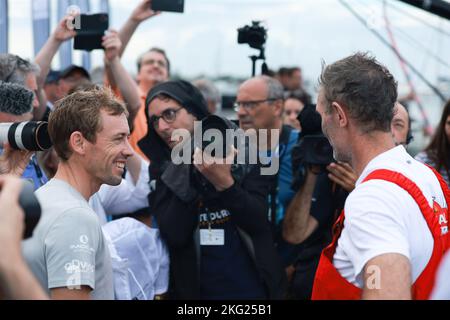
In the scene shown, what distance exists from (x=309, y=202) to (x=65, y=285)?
200 centimetres

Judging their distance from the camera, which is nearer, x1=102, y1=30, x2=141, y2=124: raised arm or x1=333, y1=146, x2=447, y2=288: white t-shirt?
x1=333, y1=146, x2=447, y2=288: white t-shirt

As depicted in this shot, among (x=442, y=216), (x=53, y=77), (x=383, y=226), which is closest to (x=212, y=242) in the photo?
(x=442, y=216)

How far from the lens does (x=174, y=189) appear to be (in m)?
3.88

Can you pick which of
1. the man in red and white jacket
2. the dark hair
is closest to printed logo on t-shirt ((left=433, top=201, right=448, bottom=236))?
the man in red and white jacket

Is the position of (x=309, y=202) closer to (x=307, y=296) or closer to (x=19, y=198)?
(x=307, y=296)

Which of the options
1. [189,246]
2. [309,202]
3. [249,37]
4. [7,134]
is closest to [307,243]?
[309,202]

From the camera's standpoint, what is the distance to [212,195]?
3.87 meters

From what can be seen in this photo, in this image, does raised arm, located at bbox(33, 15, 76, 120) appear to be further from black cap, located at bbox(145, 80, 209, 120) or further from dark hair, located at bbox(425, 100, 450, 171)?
dark hair, located at bbox(425, 100, 450, 171)

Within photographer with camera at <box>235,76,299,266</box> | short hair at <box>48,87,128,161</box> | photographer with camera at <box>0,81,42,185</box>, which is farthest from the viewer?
photographer with camera at <box>235,76,299,266</box>

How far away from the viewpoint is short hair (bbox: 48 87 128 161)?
278cm

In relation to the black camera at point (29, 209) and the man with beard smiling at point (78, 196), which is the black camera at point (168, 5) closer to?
the man with beard smiling at point (78, 196)

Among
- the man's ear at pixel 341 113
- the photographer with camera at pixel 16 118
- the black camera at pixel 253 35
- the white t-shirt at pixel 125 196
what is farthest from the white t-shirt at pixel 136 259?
the man's ear at pixel 341 113

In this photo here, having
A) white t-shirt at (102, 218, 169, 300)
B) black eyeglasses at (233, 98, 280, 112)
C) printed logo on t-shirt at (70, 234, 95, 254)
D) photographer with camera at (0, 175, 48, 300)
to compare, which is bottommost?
white t-shirt at (102, 218, 169, 300)

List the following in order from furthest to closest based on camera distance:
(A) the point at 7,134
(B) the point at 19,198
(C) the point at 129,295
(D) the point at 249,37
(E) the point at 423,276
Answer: (D) the point at 249,37
(C) the point at 129,295
(A) the point at 7,134
(E) the point at 423,276
(B) the point at 19,198
